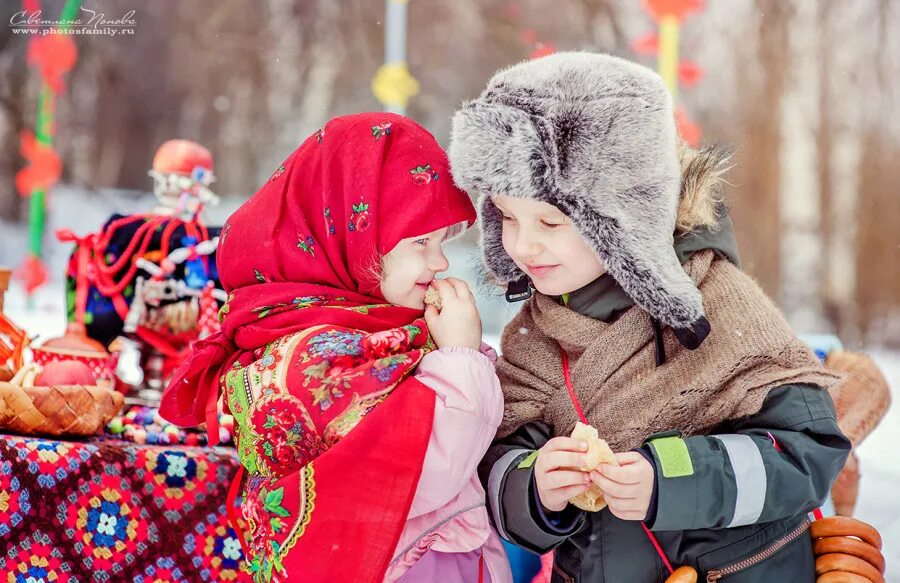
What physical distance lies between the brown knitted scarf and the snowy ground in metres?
1.30

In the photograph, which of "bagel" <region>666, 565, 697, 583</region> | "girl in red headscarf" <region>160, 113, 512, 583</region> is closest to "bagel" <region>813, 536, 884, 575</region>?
"bagel" <region>666, 565, 697, 583</region>

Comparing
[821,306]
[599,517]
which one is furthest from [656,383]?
[821,306]

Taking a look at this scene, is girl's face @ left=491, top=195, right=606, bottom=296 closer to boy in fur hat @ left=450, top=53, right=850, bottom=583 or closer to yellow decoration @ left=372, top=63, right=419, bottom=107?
boy in fur hat @ left=450, top=53, right=850, bottom=583

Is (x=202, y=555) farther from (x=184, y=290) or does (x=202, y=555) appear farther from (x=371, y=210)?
(x=371, y=210)

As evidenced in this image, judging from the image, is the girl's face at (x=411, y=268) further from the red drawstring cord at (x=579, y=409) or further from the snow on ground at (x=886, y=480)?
the snow on ground at (x=886, y=480)

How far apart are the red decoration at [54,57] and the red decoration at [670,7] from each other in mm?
2580

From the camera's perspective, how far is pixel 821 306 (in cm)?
377

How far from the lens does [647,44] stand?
12.3 feet

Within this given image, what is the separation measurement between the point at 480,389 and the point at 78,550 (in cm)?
77

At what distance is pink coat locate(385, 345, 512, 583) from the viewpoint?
113 centimetres

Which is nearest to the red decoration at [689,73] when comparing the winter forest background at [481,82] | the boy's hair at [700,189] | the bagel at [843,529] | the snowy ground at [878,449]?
the winter forest background at [481,82]

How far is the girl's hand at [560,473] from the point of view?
3.53 feet

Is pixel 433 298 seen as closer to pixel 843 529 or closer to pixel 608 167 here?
pixel 608 167

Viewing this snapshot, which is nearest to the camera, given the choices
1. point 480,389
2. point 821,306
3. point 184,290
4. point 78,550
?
point 480,389
